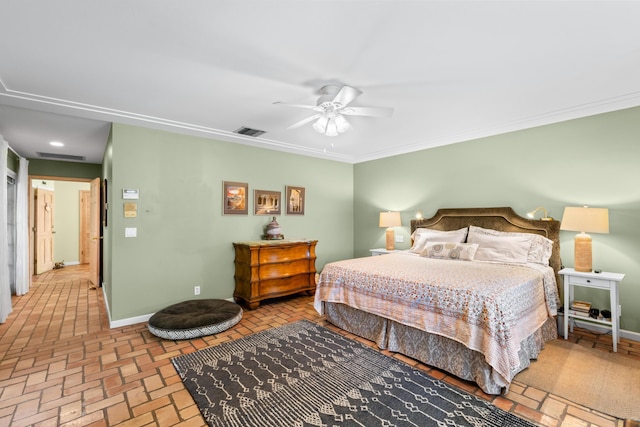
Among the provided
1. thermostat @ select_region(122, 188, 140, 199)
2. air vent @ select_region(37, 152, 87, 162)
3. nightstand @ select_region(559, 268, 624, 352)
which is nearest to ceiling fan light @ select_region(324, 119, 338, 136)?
thermostat @ select_region(122, 188, 140, 199)

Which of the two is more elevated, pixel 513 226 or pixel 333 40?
pixel 333 40

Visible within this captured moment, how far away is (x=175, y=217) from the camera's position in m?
3.99

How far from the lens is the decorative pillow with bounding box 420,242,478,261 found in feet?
12.0

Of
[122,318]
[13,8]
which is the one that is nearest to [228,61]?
[13,8]

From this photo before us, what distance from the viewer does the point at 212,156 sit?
14.2 ft

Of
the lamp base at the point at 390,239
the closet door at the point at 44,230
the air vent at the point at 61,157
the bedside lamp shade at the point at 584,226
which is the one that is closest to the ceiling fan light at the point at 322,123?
the lamp base at the point at 390,239

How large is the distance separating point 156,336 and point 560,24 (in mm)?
4450

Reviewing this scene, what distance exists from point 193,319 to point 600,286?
4284mm

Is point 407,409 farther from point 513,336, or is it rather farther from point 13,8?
point 13,8

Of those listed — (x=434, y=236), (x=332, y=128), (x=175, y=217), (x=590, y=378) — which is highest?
(x=332, y=128)

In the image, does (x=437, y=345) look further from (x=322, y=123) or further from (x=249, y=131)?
(x=249, y=131)

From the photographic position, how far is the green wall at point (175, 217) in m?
3.60

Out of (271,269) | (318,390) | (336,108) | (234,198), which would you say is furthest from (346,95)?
(271,269)

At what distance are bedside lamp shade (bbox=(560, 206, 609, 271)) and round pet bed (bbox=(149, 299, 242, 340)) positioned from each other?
390 centimetres
